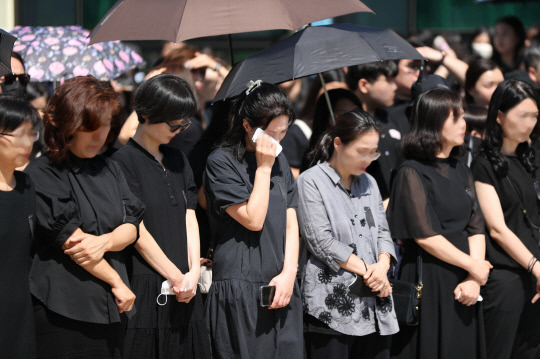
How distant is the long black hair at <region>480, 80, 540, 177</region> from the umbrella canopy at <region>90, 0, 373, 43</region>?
136cm

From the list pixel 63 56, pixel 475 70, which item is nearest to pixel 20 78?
pixel 63 56

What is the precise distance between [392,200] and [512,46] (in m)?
4.41

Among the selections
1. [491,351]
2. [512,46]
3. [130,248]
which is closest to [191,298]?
[130,248]

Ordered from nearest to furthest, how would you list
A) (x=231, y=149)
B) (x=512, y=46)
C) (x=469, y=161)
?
(x=231, y=149) < (x=469, y=161) < (x=512, y=46)

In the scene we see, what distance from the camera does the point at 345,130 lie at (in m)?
4.92

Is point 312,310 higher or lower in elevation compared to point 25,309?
lower

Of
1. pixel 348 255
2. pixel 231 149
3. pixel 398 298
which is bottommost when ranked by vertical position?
pixel 398 298

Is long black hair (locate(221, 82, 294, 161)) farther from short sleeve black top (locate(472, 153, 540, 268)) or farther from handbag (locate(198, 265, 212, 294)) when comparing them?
short sleeve black top (locate(472, 153, 540, 268))

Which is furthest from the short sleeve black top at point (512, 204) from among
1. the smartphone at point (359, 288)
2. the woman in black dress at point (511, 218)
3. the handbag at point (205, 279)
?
the handbag at point (205, 279)

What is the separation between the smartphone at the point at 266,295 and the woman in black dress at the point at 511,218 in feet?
5.41

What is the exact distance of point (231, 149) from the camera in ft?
15.2

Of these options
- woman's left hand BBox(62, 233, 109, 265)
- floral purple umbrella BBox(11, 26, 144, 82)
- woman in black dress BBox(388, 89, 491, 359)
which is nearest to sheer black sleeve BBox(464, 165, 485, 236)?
Answer: woman in black dress BBox(388, 89, 491, 359)

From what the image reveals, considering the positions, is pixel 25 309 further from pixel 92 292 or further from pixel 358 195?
pixel 358 195

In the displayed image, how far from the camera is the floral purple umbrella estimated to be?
5906 mm
